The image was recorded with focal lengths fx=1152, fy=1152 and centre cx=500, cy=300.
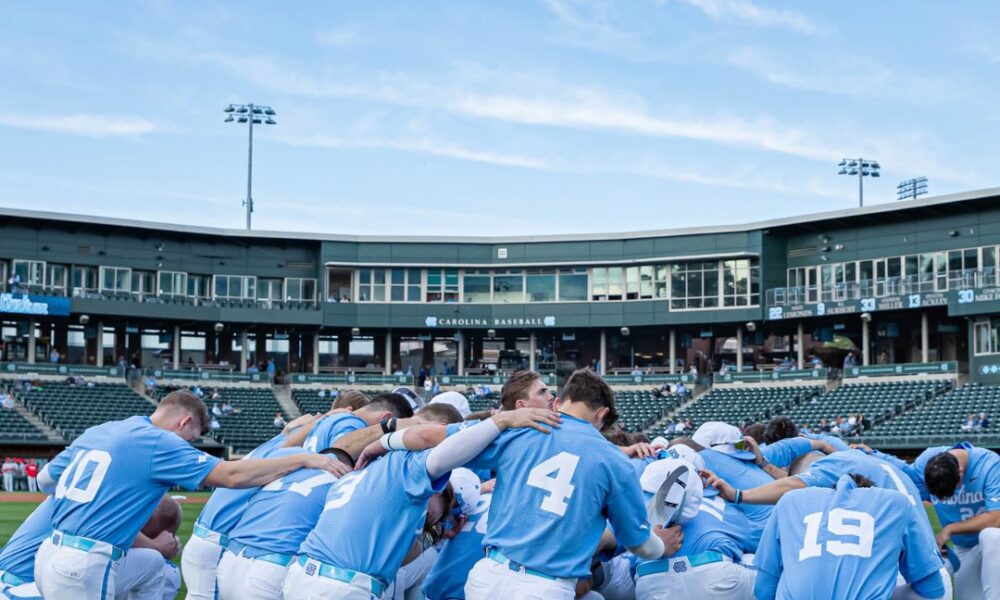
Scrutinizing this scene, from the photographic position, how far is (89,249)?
5675 centimetres

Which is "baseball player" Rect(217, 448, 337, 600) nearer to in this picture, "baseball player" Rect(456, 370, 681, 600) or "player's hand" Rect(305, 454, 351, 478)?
"player's hand" Rect(305, 454, 351, 478)

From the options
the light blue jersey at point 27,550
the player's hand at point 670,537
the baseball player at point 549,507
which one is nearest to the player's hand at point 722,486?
the player's hand at point 670,537

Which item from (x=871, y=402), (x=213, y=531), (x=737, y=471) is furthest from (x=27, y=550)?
(x=871, y=402)

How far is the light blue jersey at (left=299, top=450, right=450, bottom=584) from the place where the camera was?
632cm

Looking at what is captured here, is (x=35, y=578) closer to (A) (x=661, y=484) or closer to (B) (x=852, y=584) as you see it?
(A) (x=661, y=484)

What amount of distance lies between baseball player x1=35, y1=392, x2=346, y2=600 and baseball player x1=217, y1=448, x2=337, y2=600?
269 millimetres

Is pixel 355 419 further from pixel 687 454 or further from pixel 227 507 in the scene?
pixel 687 454

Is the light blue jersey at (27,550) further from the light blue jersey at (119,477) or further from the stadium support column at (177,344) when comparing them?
the stadium support column at (177,344)

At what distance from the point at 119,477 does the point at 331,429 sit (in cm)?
143

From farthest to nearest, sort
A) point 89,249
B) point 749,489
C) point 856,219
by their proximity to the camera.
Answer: point 89,249, point 856,219, point 749,489

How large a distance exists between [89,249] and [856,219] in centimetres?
3683

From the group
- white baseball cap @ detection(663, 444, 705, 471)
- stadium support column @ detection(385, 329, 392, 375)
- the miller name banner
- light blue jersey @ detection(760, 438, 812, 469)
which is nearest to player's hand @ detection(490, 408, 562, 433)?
white baseball cap @ detection(663, 444, 705, 471)

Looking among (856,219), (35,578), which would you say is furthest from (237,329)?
(35,578)

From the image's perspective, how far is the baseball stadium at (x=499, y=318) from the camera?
48.5 metres
